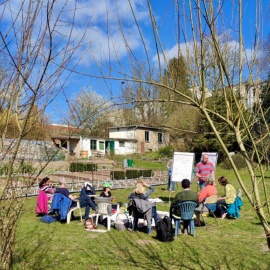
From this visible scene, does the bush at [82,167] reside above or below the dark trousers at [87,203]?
above

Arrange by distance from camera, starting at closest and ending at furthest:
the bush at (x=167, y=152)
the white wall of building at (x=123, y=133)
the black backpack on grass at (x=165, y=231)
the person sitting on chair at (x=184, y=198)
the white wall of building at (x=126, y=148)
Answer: the black backpack on grass at (x=165, y=231) < the person sitting on chair at (x=184, y=198) < the bush at (x=167, y=152) < the white wall of building at (x=126, y=148) < the white wall of building at (x=123, y=133)

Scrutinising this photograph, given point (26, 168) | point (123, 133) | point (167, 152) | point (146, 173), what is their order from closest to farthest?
point (26, 168), point (146, 173), point (167, 152), point (123, 133)

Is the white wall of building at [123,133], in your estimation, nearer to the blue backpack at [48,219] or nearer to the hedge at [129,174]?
the hedge at [129,174]

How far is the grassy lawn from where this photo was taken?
16.0ft

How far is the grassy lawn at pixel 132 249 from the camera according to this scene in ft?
16.0

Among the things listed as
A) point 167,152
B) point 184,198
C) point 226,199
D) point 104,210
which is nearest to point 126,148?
point 167,152

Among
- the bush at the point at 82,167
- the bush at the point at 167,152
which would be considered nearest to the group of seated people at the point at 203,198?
the bush at the point at 82,167

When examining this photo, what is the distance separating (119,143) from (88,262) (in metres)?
36.2

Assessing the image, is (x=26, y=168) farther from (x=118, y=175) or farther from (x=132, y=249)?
(x=118, y=175)

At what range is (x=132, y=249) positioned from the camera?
570 cm

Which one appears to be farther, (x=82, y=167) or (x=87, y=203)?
(x=82, y=167)

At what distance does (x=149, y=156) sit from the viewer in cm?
3406

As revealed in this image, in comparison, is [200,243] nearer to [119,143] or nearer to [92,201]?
[92,201]

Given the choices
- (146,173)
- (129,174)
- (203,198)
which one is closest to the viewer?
(203,198)
